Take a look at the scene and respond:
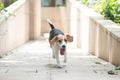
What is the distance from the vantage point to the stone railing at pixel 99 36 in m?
9.91

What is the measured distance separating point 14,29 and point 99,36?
436 centimetres

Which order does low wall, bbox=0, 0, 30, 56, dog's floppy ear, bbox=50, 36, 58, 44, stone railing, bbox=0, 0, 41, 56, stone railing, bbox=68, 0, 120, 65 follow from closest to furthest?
dog's floppy ear, bbox=50, 36, 58, 44 → stone railing, bbox=68, 0, 120, 65 → low wall, bbox=0, 0, 30, 56 → stone railing, bbox=0, 0, 41, 56

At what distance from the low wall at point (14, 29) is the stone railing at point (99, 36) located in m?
2.50

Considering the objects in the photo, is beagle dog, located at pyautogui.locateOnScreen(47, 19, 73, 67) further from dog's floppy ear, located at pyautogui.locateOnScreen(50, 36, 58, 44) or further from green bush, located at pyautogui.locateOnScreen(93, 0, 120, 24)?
green bush, located at pyautogui.locateOnScreen(93, 0, 120, 24)

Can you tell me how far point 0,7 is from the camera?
1023 centimetres

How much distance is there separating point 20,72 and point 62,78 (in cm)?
115

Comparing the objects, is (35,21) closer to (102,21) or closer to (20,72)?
(102,21)

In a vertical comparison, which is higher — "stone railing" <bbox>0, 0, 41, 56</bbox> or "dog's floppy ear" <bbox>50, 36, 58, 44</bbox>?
"dog's floppy ear" <bbox>50, 36, 58, 44</bbox>

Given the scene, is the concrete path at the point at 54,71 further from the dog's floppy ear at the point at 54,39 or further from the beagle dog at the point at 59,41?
the dog's floppy ear at the point at 54,39

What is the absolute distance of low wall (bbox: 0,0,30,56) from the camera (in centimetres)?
1250

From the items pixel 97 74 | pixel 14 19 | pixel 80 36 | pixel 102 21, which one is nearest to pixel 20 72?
pixel 97 74

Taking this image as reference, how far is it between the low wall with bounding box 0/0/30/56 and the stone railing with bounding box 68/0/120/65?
8.19 feet

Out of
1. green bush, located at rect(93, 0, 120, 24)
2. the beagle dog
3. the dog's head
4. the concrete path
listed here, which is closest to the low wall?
the concrete path

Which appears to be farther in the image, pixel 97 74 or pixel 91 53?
pixel 91 53
